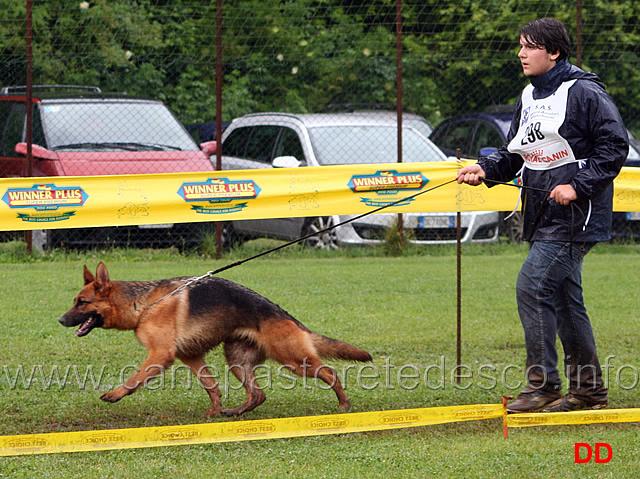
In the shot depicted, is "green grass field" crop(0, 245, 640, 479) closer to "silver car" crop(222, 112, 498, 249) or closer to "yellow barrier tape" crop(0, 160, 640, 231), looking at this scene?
"silver car" crop(222, 112, 498, 249)

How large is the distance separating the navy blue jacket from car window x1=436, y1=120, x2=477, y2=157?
8.93m

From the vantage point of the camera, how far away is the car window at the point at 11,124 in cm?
1130

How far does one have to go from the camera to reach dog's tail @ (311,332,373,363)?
5.10 metres

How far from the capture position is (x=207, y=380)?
17.0 feet

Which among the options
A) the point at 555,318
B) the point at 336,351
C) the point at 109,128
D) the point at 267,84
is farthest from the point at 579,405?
the point at 267,84

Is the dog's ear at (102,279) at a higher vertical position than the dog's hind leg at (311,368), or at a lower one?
higher

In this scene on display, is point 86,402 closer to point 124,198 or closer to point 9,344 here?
point 124,198

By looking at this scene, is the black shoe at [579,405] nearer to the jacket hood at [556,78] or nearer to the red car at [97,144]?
the jacket hood at [556,78]

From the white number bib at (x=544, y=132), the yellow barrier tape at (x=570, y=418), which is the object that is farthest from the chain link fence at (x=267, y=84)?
the yellow barrier tape at (x=570, y=418)

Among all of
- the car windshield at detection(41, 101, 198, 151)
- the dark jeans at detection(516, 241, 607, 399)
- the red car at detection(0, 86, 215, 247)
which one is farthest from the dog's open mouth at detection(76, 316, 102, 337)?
the car windshield at detection(41, 101, 198, 151)

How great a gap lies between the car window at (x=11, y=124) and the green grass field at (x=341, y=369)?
1.42 m

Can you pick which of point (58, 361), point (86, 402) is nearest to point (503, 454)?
point (86, 402)

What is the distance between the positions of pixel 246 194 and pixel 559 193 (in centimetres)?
191

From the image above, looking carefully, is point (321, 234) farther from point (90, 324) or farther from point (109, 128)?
point (90, 324)
